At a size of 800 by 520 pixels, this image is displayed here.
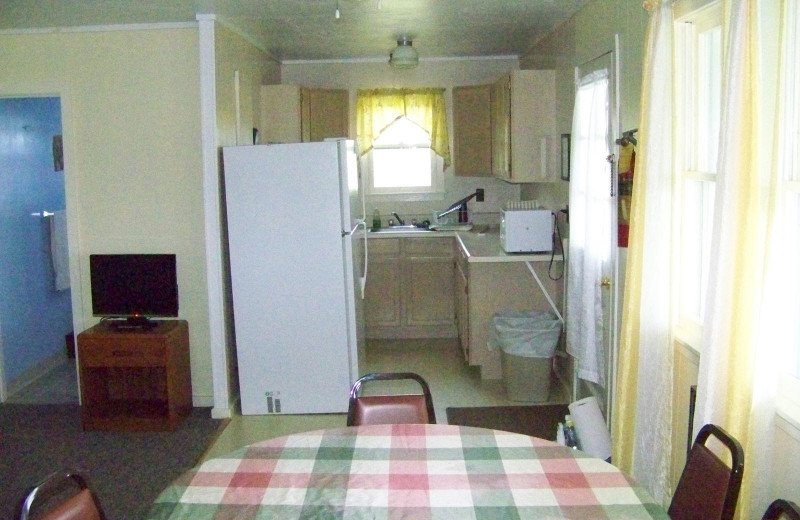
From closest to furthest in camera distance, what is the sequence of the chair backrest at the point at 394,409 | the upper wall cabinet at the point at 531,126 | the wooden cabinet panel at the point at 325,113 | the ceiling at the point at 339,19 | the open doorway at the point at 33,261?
the chair backrest at the point at 394,409 < the ceiling at the point at 339,19 < the upper wall cabinet at the point at 531,126 < the open doorway at the point at 33,261 < the wooden cabinet panel at the point at 325,113

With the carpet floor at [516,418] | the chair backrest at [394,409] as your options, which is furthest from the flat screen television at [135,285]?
the chair backrest at [394,409]

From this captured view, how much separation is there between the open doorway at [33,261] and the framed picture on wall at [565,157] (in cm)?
A: 342

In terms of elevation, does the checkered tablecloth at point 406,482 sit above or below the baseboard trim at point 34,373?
above

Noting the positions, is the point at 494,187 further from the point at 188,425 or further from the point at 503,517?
the point at 503,517

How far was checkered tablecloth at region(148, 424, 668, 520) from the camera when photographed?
5.94ft

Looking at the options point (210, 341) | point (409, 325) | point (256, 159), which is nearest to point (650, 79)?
point (256, 159)

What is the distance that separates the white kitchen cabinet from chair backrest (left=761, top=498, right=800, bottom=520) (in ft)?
15.1

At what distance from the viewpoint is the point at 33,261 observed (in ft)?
17.6

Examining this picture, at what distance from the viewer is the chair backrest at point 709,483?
1708 millimetres

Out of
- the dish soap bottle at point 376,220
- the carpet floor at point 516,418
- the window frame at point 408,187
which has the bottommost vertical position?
the carpet floor at point 516,418

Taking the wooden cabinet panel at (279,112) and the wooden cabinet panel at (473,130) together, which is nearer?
the wooden cabinet panel at (279,112)

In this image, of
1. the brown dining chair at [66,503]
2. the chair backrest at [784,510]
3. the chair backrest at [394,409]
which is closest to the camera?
the chair backrest at [784,510]

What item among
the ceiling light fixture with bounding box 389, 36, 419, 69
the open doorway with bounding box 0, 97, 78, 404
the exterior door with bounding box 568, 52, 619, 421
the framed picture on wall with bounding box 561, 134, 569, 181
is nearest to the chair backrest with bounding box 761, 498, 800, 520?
the exterior door with bounding box 568, 52, 619, 421

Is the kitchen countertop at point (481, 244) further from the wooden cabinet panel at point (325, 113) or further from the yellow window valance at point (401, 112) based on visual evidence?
the wooden cabinet panel at point (325, 113)
